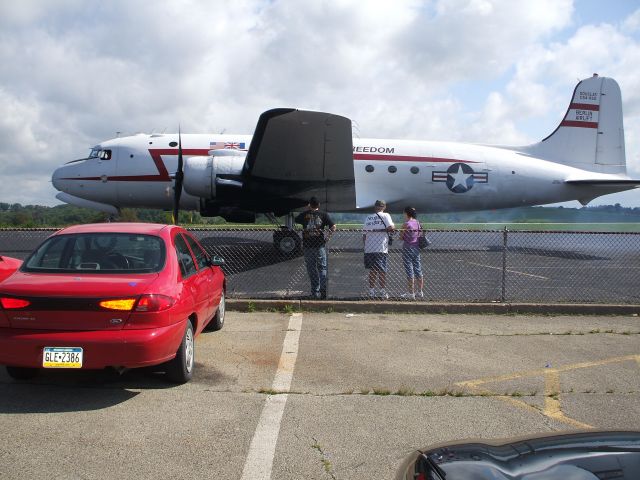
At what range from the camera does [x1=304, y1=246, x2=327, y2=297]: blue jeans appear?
9.21 m

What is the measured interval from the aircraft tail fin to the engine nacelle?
12.0 meters

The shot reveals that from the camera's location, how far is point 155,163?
17547 mm

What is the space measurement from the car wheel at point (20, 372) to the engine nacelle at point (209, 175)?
411 inches

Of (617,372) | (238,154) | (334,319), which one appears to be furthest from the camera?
(238,154)

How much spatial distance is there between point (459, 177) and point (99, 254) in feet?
50.6

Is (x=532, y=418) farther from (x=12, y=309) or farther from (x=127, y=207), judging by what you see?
(x=127, y=207)

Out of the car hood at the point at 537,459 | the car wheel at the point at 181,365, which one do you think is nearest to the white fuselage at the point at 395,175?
the car wheel at the point at 181,365

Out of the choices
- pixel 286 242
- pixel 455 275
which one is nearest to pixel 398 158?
pixel 286 242

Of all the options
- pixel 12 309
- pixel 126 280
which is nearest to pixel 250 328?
pixel 126 280

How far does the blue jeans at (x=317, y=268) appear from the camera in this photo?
363 inches

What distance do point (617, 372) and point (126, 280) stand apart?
5.22 meters

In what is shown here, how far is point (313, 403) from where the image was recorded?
472 centimetres

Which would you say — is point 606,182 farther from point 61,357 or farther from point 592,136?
point 61,357

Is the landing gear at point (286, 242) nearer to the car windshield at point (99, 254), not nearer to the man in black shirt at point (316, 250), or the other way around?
the man in black shirt at point (316, 250)
